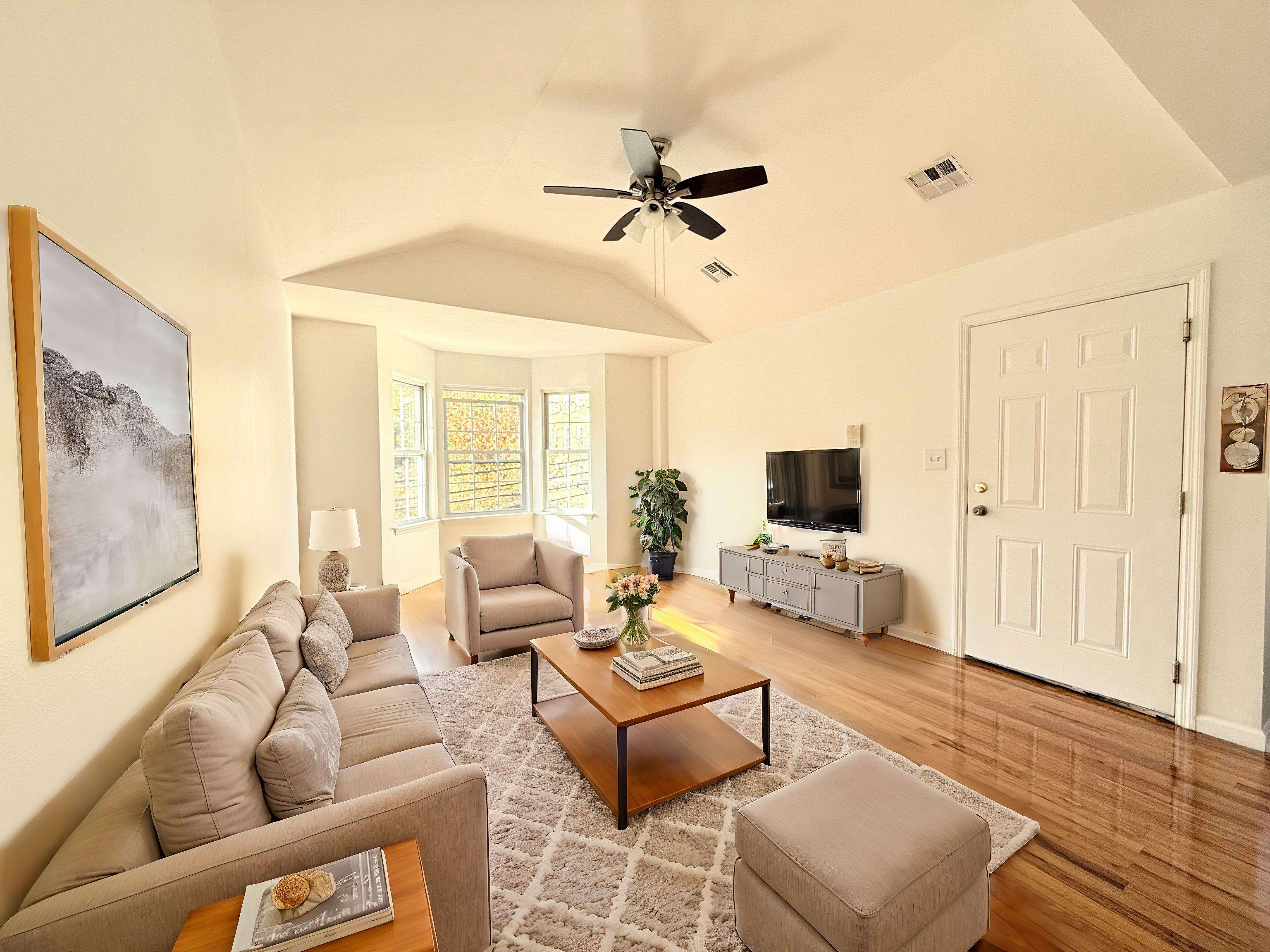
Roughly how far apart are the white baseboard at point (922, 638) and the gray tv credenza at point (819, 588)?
71 mm

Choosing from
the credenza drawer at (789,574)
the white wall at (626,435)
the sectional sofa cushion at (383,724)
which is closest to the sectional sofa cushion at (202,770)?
the sectional sofa cushion at (383,724)

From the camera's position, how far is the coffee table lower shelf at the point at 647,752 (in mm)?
2064

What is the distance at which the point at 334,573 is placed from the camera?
12.6ft

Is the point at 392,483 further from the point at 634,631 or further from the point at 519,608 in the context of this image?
the point at 634,631

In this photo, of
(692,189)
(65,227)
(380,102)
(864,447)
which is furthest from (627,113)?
(864,447)

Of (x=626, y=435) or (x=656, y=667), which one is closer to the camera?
(x=656, y=667)

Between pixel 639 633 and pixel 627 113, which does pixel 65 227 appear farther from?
pixel 627 113

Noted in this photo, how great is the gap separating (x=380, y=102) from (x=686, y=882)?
10.4 feet

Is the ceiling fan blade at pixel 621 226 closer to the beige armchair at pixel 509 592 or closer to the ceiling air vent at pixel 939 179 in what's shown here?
the ceiling air vent at pixel 939 179

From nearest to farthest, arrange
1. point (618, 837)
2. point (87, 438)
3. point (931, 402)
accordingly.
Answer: point (87, 438)
point (618, 837)
point (931, 402)

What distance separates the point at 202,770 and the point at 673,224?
2.92 m

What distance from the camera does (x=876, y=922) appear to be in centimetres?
119

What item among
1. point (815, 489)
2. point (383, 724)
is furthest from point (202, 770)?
point (815, 489)

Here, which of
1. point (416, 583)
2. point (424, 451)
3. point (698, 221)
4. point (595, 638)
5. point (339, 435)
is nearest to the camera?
point (595, 638)
